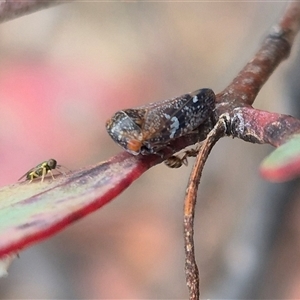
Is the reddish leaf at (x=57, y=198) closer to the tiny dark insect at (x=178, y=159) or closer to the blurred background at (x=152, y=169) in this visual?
the tiny dark insect at (x=178, y=159)

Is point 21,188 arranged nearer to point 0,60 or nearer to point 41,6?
point 41,6

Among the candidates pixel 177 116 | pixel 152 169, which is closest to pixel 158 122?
pixel 177 116

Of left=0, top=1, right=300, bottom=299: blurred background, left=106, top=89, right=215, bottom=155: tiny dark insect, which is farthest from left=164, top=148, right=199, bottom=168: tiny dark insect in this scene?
left=0, top=1, right=300, bottom=299: blurred background

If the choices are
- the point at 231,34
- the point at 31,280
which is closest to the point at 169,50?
the point at 231,34

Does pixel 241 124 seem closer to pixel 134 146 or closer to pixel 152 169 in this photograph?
pixel 134 146

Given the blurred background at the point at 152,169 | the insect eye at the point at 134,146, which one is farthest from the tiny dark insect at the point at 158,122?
the blurred background at the point at 152,169

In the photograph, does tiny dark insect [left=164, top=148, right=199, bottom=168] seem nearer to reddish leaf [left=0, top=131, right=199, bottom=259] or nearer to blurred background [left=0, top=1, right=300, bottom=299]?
reddish leaf [left=0, top=131, right=199, bottom=259]
